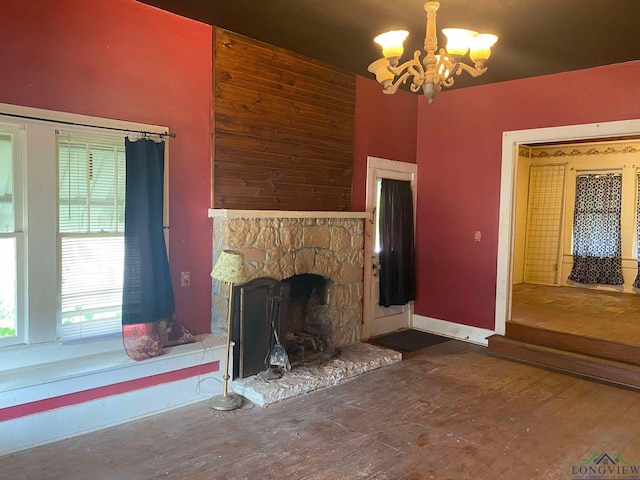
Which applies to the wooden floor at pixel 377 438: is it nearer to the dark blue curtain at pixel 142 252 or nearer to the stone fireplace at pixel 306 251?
the dark blue curtain at pixel 142 252

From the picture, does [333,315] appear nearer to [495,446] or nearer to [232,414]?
[232,414]

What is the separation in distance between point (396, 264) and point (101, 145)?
3.54 meters

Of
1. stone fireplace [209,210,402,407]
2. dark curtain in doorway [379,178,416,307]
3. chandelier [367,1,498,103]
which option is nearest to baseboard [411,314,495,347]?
dark curtain in doorway [379,178,416,307]

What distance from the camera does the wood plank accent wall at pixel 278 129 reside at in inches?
152

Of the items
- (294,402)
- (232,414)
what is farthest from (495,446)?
(232,414)

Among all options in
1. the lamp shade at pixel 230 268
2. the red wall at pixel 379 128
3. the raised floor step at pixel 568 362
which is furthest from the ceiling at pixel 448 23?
the raised floor step at pixel 568 362

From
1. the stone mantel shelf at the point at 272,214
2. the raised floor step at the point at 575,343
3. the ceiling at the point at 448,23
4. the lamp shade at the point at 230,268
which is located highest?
the ceiling at the point at 448,23

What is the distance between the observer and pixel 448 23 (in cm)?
346

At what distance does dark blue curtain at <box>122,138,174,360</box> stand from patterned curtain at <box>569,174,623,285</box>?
738cm

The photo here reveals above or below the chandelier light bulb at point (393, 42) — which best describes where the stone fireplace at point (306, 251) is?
below

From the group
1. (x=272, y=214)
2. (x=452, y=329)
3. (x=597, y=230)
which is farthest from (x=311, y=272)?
(x=597, y=230)

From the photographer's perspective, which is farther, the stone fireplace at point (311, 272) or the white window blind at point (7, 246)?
the stone fireplace at point (311, 272)

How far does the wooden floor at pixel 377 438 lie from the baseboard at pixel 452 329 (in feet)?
4.16

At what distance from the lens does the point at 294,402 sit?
3.56 meters
